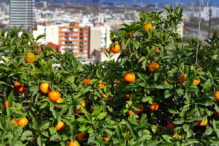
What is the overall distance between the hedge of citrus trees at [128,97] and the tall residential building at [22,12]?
7937 cm

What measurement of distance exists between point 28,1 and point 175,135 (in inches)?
3263

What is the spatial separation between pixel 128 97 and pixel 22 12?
82.3 meters

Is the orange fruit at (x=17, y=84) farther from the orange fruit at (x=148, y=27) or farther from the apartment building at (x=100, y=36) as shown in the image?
the apartment building at (x=100, y=36)

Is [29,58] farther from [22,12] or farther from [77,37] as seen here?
[22,12]

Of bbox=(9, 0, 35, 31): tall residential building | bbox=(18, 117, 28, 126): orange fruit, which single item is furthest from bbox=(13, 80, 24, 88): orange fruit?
bbox=(9, 0, 35, 31): tall residential building

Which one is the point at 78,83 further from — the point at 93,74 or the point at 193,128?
the point at 193,128

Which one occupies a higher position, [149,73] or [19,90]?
[149,73]

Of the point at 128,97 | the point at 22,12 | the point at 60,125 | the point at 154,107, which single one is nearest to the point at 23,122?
the point at 60,125

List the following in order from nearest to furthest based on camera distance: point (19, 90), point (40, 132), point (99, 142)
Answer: point (99, 142) < point (40, 132) < point (19, 90)

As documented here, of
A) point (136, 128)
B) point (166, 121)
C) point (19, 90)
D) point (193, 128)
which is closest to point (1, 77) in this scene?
point (19, 90)

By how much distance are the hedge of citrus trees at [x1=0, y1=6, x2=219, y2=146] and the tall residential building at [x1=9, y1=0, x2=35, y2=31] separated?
7937 centimetres

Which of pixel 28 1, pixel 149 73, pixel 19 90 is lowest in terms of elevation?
pixel 19 90

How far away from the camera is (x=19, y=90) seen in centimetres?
214

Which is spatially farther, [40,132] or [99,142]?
[40,132]
